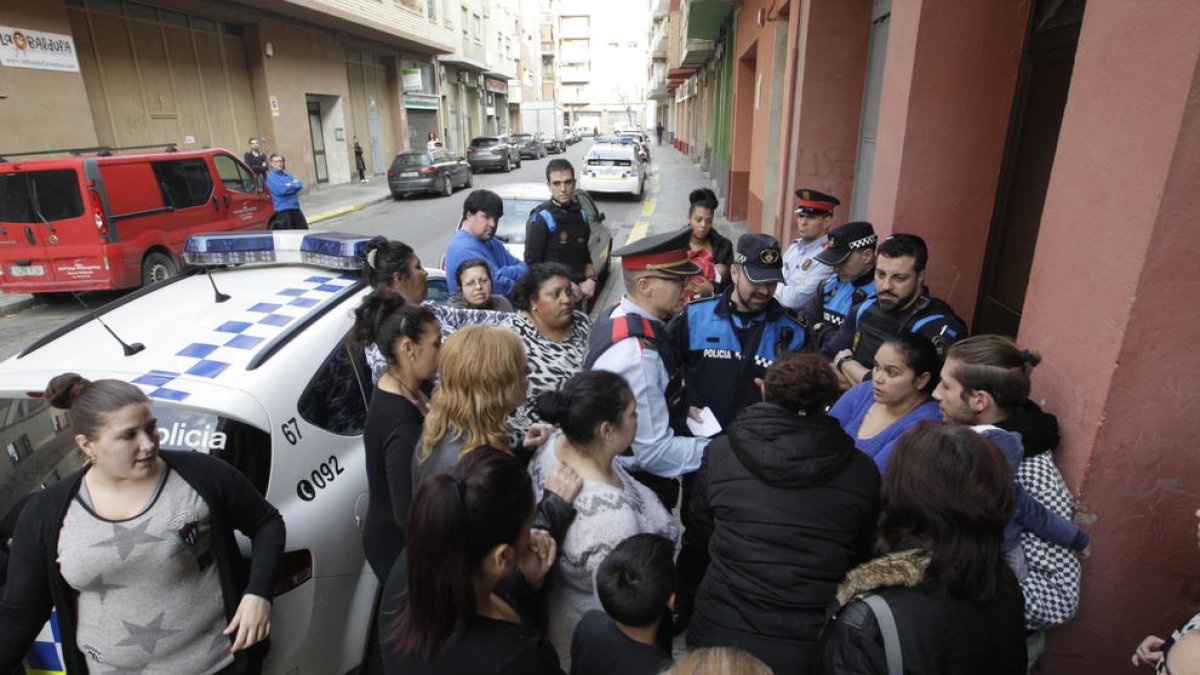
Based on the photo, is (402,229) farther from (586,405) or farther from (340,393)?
(586,405)

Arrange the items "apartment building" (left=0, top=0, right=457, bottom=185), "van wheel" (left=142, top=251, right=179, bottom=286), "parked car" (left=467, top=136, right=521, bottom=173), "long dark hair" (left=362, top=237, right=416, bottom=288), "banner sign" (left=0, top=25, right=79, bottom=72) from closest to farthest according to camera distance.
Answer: "long dark hair" (left=362, top=237, right=416, bottom=288) < "van wheel" (left=142, top=251, right=179, bottom=286) < "banner sign" (left=0, top=25, right=79, bottom=72) < "apartment building" (left=0, top=0, right=457, bottom=185) < "parked car" (left=467, top=136, right=521, bottom=173)

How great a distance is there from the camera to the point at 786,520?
69.9 inches

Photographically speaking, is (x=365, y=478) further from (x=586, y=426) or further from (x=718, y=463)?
(x=718, y=463)

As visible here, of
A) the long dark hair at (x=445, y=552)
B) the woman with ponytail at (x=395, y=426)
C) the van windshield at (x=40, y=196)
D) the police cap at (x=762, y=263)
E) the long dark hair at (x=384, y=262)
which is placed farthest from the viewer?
the van windshield at (x=40, y=196)

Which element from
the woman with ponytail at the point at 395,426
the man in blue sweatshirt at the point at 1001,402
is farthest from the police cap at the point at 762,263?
the woman with ponytail at the point at 395,426

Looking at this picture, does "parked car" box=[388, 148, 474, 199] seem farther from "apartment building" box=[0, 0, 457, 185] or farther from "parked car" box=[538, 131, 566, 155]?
"parked car" box=[538, 131, 566, 155]

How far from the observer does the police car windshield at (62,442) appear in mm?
2262

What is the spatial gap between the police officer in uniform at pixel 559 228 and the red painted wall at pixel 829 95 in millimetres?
2888

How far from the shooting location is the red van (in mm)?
8148

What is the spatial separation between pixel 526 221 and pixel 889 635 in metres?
6.75

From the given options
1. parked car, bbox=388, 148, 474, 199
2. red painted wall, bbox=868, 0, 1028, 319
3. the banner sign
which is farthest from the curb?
red painted wall, bbox=868, 0, 1028, 319

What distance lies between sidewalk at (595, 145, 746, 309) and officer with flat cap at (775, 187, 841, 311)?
110 inches

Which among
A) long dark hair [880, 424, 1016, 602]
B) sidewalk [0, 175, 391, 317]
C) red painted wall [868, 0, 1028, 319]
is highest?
red painted wall [868, 0, 1028, 319]

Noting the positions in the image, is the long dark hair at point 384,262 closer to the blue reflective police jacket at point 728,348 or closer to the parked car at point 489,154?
the blue reflective police jacket at point 728,348
